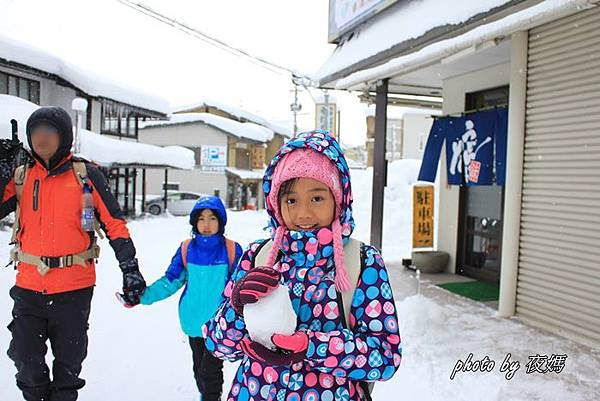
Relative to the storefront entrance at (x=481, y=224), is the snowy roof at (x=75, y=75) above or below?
above

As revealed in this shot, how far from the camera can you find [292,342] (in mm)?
1459

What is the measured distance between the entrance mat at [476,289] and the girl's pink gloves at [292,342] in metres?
6.69

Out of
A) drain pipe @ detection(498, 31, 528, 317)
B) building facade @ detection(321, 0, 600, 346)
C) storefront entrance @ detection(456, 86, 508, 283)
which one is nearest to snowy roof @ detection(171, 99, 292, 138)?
storefront entrance @ detection(456, 86, 508, 283)

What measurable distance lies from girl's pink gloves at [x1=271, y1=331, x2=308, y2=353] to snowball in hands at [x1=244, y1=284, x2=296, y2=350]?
1 centimetres

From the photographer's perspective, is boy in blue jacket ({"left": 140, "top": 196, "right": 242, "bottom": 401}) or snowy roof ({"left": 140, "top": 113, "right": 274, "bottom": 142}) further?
snowy roof ({"left": 140, "top": 113, "right": 274, "bottom": 142})

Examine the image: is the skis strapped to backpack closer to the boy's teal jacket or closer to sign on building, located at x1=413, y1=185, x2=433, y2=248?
the boy's teal jacket

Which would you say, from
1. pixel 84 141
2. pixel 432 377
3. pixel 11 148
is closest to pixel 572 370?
pixel 432 377

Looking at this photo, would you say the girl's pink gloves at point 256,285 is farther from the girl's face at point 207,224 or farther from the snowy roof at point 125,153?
the snowy roof at point 125,153

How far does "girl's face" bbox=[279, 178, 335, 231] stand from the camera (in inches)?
70.0

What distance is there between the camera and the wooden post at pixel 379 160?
27.9ft

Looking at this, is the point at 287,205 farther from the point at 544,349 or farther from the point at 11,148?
the point at 544,349

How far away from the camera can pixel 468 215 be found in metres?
9.72

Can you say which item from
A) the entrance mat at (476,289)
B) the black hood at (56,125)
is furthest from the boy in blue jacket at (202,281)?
the entrance mat at (476,289)

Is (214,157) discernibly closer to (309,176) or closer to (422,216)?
(422,216)
